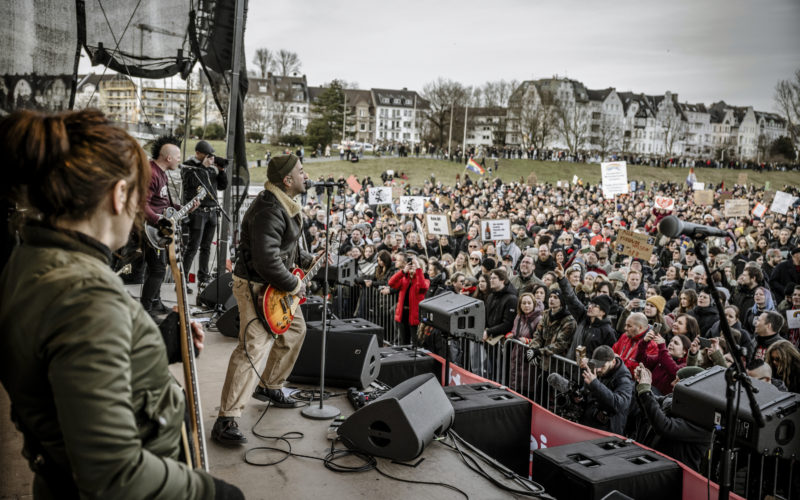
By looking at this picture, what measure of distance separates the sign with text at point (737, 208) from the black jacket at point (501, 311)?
13.8 metres

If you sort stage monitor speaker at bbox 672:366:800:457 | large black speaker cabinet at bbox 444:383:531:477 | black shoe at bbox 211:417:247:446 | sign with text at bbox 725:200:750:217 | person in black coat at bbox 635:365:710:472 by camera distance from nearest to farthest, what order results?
stage monitor speaker at bbox 672:366:800:457 → black shoe at bbox 211:417:247:446 → person in black coat at bbox 635:365:710:472 → large black speaker cabinet at bbox 444:383:531:477 → sign with text at bbox 725:200:750:217

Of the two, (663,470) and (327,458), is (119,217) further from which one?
(663,470)

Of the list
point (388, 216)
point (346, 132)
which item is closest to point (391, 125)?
point (346, 132)

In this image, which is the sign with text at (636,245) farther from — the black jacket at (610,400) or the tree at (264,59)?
the tree at (264,59)

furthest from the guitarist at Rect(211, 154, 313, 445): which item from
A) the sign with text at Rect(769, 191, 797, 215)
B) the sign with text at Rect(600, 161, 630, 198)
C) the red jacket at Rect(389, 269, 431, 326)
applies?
the sign with text at Rect(769, 191, 797, 215)

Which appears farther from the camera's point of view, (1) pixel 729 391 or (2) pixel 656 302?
(2) pixel 656 302

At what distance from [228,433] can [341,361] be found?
4.98ft

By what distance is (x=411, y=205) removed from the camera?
16.1 metres

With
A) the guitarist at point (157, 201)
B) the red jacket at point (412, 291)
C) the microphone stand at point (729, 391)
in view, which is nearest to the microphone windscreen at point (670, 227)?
the microphone stand at point (729, 391)

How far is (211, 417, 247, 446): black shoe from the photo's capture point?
4086 mm

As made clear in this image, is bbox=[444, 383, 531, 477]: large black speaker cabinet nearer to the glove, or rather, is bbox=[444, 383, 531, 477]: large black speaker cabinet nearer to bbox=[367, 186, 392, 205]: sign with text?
the glove

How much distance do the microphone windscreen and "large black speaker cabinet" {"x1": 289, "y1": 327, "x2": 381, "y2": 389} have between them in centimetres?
323

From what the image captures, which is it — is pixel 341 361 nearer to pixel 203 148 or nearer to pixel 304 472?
pixel 304 472

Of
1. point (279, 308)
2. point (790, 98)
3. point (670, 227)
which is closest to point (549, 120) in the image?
point (790, 98)
